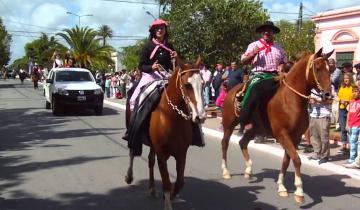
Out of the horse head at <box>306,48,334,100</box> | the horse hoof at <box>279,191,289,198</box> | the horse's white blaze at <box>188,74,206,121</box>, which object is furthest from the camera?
the horse hoof at <box>279,191,289,198</box>

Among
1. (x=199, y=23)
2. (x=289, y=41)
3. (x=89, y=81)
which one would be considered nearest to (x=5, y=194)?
(x=89, y=81)

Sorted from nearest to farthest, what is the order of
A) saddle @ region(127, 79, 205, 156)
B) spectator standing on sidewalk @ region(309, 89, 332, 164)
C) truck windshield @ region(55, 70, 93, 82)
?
saddle @ region(127, 79, 205, 156), spectator standing on sidewalk @ region(309, 89, 332, 164), truck windshield @ region(55, 70, 93, 82)

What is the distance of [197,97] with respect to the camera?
5750mm

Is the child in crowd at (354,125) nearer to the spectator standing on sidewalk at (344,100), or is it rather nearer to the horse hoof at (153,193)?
the spectator standing on sidewalk at (344,100)

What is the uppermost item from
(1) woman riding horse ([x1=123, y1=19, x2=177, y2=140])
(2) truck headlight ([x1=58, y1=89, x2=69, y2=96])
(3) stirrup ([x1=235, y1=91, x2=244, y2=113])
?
(1) woman riding horse ([x1=123, y1=19, x2=177, y2=140])

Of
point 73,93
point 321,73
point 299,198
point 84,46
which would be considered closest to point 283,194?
point 299,198

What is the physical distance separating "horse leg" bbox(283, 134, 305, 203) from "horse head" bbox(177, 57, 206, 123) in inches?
81.5

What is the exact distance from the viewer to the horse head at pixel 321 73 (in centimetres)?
705

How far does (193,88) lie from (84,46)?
4292cm

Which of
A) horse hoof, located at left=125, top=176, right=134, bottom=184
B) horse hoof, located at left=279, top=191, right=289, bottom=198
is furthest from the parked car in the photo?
horse hoof, located at left=279, top=191, right=289, bottom=198

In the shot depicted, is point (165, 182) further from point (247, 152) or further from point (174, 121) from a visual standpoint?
point (247, 152)

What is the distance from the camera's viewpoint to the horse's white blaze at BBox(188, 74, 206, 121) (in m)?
5.71

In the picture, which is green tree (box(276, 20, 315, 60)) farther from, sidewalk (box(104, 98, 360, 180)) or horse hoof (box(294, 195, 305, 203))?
horse hoof (box(294, 195, 305, 203))

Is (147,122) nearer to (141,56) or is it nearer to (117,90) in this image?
(141,56)
